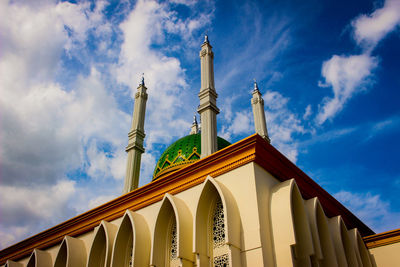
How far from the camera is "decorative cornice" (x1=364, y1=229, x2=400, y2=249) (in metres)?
10.2

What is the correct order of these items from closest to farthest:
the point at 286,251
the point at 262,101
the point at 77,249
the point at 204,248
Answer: the point at 286,251
the point at 204,248
the point at 77,249
the point at 262,101

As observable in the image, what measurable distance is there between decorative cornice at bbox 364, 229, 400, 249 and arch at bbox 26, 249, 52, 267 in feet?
32.4

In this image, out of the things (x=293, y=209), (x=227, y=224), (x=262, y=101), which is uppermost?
(x=262, y=101)

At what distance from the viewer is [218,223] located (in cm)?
777

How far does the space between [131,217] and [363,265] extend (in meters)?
6.88

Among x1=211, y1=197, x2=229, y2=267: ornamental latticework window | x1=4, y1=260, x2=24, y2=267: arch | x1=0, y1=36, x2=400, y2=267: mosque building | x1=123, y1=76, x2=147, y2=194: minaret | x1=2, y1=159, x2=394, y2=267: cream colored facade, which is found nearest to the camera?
x1=2, y1=159, x2=394, y2=267: cream colored facade

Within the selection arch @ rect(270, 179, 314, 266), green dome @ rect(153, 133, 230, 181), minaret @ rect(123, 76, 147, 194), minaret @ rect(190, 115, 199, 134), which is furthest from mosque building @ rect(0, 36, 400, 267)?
minaret @ rect(190, 115, 199, 134)

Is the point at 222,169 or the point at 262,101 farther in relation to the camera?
the point at 262,101

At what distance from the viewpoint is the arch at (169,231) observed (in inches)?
301

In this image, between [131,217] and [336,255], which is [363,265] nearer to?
[336,255]

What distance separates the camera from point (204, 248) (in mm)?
7562

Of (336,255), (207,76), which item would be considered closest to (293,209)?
(336,255)

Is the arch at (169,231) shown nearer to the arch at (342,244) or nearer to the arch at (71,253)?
the arch at (71,253)

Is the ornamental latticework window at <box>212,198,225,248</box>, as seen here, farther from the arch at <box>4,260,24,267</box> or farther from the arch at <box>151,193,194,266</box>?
the arch at <box>4,260,24,267</box>
